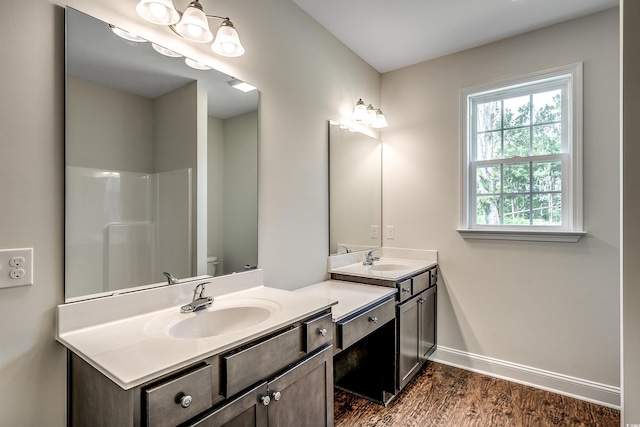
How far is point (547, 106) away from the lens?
7.96 ft

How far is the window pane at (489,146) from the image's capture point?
2630 mm

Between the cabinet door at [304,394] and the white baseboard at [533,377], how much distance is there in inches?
66.0

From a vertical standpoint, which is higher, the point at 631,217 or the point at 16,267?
the point at 631,217

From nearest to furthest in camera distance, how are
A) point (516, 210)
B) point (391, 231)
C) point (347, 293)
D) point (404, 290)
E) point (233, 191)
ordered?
point (233, 191) → point (347, 293) → point (404, 290) → point (516, 210) → point (391, 231)

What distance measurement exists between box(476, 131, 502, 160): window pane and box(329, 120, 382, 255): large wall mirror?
0.86 metres

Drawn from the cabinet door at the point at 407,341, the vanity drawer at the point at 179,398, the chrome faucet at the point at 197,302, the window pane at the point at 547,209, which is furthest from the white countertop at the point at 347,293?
the window pane at the point at 547,209

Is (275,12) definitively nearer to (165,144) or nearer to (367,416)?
(165,144)

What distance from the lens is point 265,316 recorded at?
1.41 metres

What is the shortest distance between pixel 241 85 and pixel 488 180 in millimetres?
2077

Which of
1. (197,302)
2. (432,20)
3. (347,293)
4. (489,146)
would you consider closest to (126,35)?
(197,302)

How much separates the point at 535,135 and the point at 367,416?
2345 millimetres

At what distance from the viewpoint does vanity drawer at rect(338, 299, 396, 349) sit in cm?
160

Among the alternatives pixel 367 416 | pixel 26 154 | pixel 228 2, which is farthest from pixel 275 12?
pixel 367 416

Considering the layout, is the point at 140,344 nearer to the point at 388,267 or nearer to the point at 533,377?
the point at 388,267
